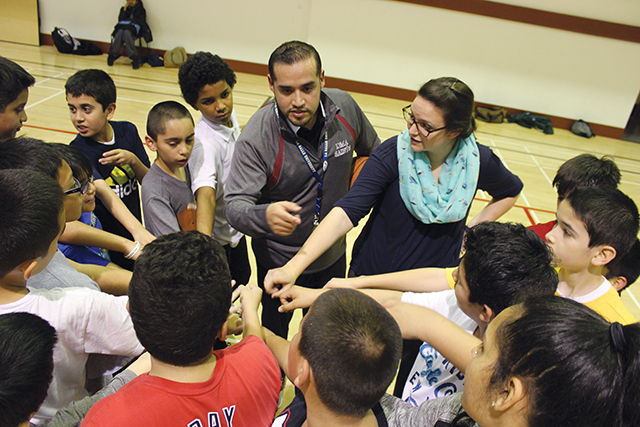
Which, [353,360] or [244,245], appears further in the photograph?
[244,245]

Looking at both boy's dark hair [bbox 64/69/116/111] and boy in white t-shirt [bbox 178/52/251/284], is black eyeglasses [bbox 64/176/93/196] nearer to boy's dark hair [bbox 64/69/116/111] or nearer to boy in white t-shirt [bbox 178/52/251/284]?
boy in white t-shirt [bbox 178/52/251/284]

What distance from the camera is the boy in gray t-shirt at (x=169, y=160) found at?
7.04ft

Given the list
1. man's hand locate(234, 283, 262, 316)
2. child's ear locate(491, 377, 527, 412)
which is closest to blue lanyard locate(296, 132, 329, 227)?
man's hand locate(234, 283, 262, 316)

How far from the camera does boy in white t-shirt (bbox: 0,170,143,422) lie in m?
1.18

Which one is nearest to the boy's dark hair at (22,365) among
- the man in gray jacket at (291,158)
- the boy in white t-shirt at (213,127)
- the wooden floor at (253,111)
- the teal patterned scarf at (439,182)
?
the man in gray jacket at (291,158)

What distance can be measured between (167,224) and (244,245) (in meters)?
0.71

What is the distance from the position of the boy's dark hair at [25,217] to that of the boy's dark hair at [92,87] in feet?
4.37

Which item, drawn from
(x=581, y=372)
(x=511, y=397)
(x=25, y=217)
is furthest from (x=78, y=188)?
(x=581, y=372)

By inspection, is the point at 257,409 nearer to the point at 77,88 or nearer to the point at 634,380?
the point at 634,380

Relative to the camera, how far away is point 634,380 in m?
0.79

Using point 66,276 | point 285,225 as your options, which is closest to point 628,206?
point 285,225

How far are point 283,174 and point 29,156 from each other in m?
1.07

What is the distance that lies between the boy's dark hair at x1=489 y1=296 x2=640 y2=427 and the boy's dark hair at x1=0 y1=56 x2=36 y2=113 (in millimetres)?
2595

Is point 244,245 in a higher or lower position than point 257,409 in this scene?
lower
